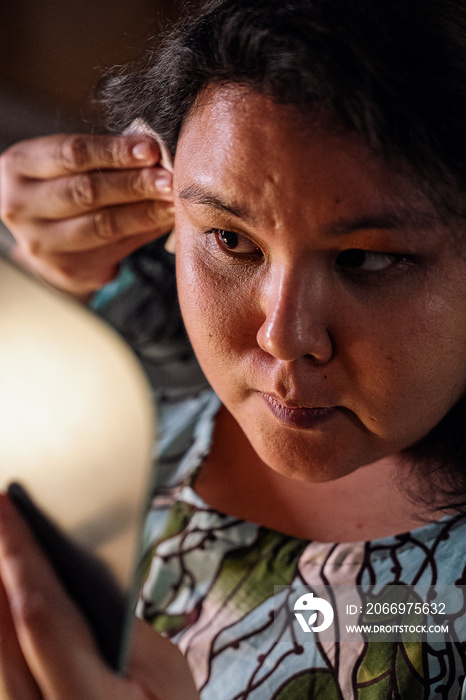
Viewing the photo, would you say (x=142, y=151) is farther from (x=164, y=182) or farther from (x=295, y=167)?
(x=295, y=167)

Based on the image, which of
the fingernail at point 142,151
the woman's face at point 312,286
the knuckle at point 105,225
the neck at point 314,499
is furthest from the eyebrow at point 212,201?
the neck at point 314,499

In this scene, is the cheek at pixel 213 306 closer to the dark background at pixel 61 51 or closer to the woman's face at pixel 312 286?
the woman's face at pixel 312 286

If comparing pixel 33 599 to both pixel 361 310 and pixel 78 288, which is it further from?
pixel 78 288

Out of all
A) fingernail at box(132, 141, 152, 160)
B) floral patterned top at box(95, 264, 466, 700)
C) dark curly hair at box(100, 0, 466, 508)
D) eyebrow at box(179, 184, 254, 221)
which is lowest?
floral patterned top at box(95, 264, 466, 700)

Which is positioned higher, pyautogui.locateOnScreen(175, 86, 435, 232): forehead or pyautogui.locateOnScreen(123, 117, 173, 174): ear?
pyautogui.locateOnScreen(175, 86, 435, 232): forehead

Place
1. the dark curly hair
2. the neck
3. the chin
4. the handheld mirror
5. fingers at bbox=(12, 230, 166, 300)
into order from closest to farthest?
1. the handheld mirror
2. the dark curly hair
3. the chin
4. the neck
5. fingers at bbox=(12, 230, 166, 300)

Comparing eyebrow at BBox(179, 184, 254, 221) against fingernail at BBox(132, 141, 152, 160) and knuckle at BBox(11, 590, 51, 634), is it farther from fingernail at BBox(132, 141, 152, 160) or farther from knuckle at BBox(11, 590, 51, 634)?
knuckle at BBox(11, 590, 51, 634)

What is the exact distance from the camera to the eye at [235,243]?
19.4 inches

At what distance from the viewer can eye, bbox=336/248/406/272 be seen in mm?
452

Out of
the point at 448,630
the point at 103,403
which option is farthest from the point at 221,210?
the point at 448,630

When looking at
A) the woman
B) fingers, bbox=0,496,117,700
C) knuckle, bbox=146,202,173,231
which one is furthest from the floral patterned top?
fingers, bbox=0,496,117,700

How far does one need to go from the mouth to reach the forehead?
0.15m

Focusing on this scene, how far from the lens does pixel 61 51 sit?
115 cm

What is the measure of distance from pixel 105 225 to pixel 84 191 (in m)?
0.05
